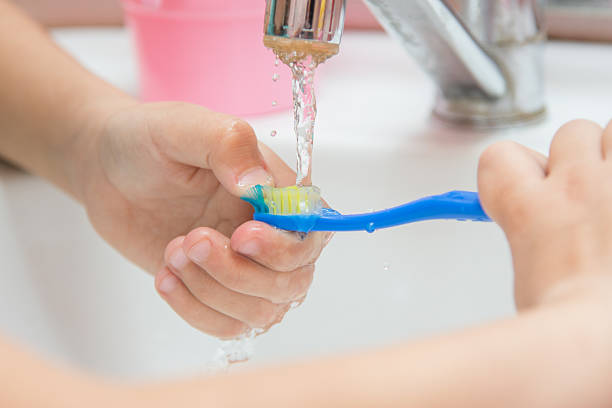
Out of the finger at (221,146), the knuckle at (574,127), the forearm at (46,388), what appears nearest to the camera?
the forearm at (46,388)

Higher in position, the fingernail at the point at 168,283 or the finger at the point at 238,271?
the finger at the point at 238,271

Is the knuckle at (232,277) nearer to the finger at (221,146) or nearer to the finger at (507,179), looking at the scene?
the finger at (221,146)

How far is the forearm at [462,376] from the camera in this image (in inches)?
7.1

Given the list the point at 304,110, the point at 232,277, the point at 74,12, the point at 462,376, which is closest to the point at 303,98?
the point at 304,110

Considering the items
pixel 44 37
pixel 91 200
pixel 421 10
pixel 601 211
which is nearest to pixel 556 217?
pixel 601 211

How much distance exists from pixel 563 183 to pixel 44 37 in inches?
17.3

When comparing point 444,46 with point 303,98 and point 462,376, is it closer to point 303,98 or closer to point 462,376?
point 303,98

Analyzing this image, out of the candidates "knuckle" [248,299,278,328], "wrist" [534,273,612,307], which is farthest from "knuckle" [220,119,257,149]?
"wrist" [534,273,612,307]

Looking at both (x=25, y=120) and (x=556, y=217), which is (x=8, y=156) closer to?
(x=25, y=120)

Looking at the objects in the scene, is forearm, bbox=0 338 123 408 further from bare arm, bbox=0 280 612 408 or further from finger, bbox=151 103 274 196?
finger, bbox=151 103 274 196

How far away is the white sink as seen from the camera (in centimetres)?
48

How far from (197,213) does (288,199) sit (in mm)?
113

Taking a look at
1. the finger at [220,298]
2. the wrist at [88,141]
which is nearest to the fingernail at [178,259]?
the finger at [220,298]

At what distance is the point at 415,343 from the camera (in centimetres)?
19
